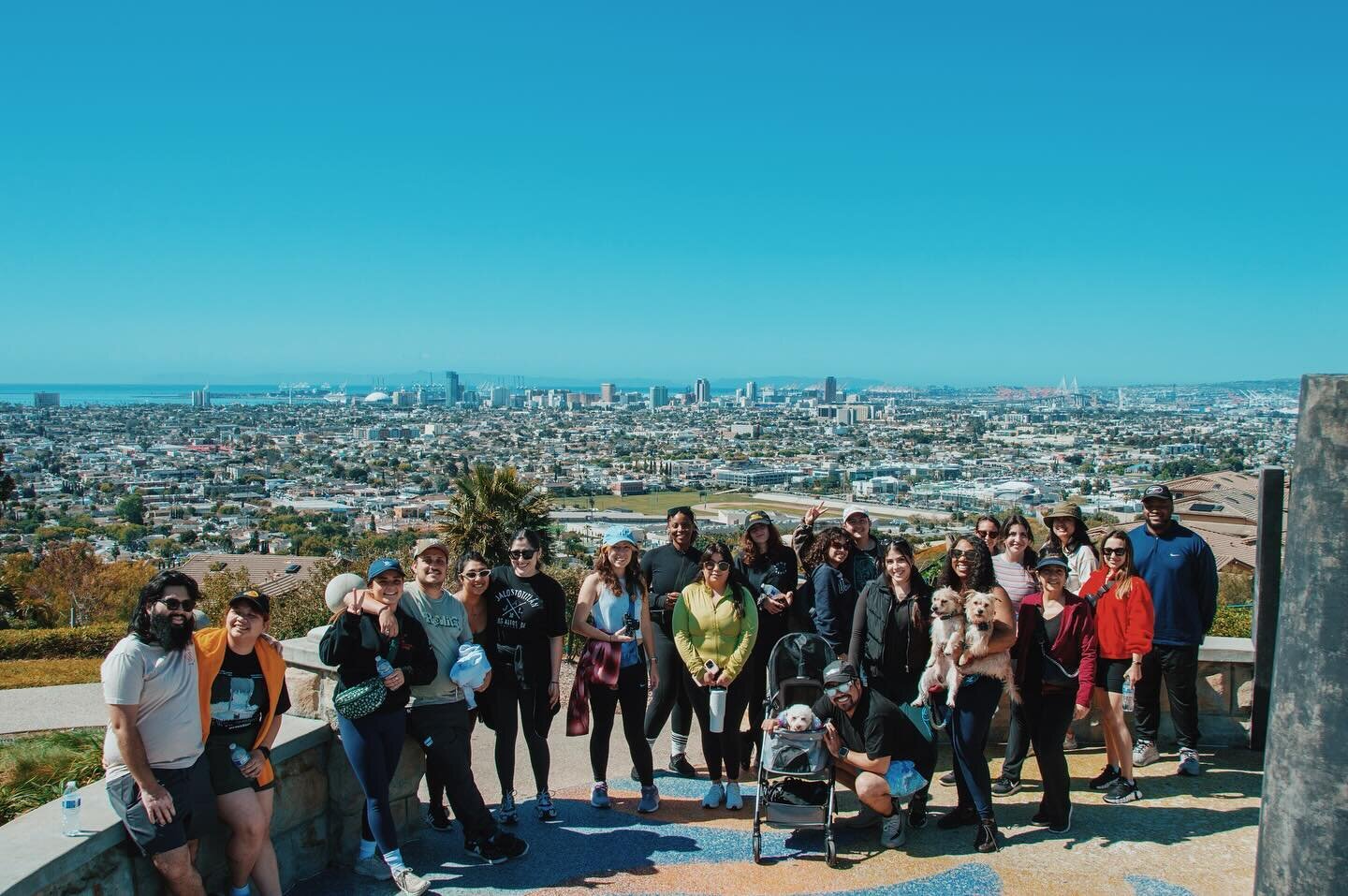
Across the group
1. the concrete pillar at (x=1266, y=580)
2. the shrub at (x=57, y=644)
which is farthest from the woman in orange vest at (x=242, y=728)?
the shrub at (x=57, y=644)

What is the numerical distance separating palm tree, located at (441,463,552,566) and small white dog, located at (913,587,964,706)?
322 inches

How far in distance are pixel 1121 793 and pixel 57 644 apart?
1277cm

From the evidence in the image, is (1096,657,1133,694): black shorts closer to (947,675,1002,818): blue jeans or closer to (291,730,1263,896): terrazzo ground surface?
(291,730,1263,896): terrazzo ground surface

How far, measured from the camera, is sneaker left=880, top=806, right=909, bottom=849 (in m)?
4.29

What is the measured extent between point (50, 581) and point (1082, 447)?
78.8 m

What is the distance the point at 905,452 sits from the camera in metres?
92.3

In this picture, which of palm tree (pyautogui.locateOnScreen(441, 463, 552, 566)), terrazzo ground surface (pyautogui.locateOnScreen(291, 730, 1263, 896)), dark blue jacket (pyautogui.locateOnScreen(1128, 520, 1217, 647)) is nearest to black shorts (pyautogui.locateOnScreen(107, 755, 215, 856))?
terrazzo ground surface (pyautogui.locateOnScreen(291, 730, 1263, 896))

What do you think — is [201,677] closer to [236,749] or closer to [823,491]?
[236,749]

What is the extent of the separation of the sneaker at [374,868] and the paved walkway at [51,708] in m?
5.19

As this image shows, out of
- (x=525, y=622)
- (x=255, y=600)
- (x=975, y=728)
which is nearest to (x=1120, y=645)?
(x=975, y=728)

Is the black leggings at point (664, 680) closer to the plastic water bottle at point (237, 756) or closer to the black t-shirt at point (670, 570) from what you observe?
the black t-shirt at point (670, 570)

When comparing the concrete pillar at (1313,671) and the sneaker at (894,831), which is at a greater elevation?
the concrete pillar at (1313,671)

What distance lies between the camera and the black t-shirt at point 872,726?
4.33 m

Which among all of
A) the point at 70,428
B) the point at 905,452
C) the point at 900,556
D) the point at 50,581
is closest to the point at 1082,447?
the point at 905,452
